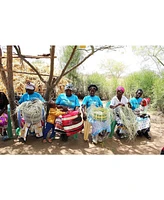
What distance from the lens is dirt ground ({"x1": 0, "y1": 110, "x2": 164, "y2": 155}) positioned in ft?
11.0

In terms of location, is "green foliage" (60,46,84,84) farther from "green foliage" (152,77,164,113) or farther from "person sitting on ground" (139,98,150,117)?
"person sitting on ground" (139,98,150,117)

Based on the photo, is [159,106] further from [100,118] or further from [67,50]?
[67,50]

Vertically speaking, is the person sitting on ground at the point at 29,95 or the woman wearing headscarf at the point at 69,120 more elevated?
the person sitting on ground at the point at 29,95

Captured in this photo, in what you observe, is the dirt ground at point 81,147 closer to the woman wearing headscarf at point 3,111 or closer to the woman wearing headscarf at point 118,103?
the woman wearing headscarf at point 118,103

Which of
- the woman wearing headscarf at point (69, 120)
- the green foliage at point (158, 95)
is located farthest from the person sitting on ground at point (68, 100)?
the green foliage at point (158, 95)

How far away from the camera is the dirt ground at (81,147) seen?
3.35 metres

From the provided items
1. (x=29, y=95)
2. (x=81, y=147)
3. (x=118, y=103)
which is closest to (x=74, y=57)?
(x=118, y=103)

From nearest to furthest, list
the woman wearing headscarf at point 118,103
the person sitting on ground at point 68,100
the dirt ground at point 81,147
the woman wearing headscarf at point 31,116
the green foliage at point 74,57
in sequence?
the dirt ground at point 81,147 < the woman wearing headscarf at point 31,116 < the person sitting on ground at point 68,100 < the woman wearing headscarf at point 118,103 < the green foliage at point 74,57

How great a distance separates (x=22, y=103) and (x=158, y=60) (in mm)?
4162

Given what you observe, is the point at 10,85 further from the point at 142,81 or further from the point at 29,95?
the point at 142,81

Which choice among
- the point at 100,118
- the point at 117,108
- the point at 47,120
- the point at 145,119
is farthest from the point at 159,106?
the point at 47,120

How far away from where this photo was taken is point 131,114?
3916 millimetres

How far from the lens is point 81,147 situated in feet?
11.6

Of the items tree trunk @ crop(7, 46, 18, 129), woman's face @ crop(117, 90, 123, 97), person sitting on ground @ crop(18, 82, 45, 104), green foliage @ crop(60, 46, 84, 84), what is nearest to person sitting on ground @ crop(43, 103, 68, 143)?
person sitting on ground @ crop(18, 82, 45, 104)
